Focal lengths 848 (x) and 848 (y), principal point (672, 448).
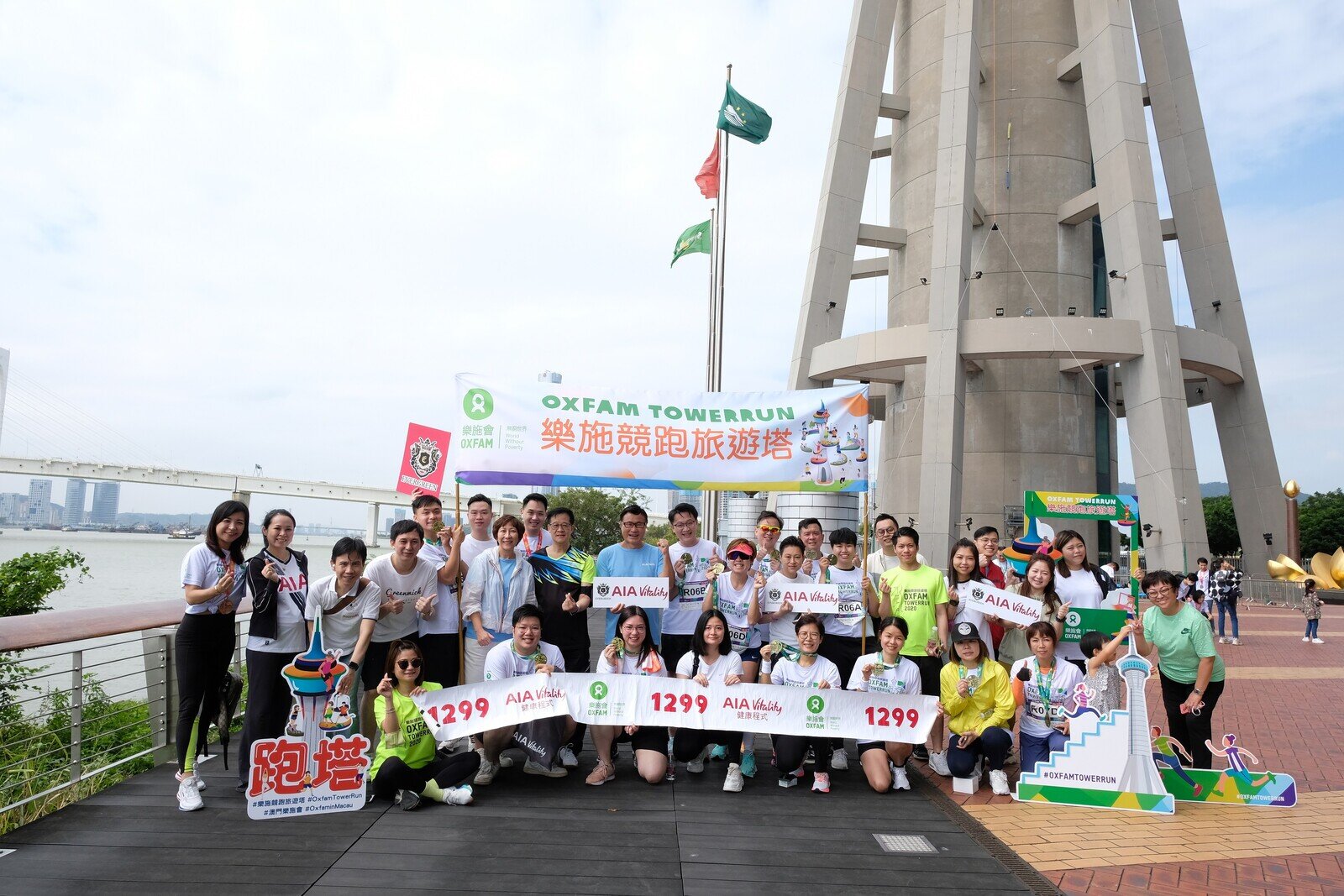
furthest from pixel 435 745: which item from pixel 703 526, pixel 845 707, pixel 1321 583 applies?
pixel 1321 583

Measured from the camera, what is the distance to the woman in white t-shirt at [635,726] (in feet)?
20.4

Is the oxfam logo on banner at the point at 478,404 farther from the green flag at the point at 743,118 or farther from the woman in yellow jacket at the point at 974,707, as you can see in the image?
the green flag at the point at 743,118

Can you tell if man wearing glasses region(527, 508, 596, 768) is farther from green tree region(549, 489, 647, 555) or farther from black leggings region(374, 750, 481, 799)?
green tree region(549, 489, 647, 555)

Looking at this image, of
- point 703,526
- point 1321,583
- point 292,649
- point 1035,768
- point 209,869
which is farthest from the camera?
point 1321,583

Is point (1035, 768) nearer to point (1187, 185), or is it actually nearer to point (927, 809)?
point (927, 809)

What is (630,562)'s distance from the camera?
22.3 ft

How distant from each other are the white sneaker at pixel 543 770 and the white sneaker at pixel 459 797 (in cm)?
69

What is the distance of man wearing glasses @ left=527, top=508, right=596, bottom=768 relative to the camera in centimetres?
664

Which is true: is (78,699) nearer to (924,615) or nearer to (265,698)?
(265,698)

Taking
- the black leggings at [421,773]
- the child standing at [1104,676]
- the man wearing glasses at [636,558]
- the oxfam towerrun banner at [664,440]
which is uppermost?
the oxfam towerrun banner at [664,440]

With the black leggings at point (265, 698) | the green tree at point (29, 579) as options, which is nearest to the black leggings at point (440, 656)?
the black leggings at point (265, 698)

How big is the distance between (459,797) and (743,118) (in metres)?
19.4

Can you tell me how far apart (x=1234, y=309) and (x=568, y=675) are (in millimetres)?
26590

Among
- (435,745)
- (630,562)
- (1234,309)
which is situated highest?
(1234,309)
